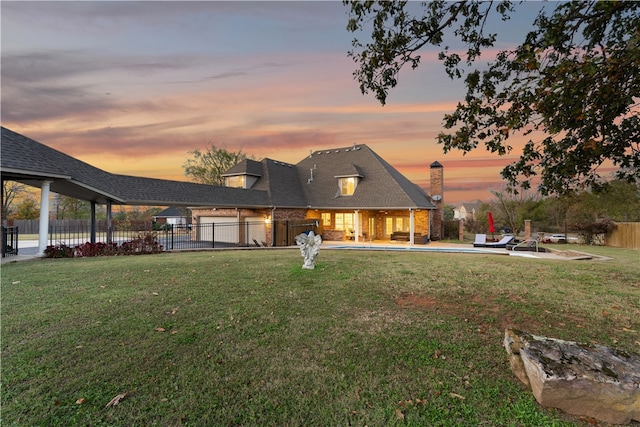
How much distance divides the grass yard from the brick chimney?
16625 millimetres

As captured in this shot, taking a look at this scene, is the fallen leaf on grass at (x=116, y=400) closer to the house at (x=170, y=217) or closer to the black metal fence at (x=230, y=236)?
the black metal fence at (x=230, y=236)

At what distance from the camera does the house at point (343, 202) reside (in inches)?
862

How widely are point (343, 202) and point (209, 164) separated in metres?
22.6

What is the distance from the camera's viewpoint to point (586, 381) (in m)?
2.67

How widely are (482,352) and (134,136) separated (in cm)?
2581

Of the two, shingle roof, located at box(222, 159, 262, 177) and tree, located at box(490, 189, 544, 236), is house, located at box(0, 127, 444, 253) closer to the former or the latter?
shingle roof, located at box(222, 159, 262, 177)

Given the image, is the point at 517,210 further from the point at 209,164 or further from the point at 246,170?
the point at 209,164

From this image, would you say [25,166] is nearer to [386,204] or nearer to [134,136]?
[134,136]

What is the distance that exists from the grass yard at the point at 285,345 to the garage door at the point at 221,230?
15.1 metres

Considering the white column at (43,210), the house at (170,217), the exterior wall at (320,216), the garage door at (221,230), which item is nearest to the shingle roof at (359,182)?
the exterior wall at (320,216)

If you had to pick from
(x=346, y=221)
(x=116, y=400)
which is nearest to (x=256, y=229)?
(x=346, y=221)

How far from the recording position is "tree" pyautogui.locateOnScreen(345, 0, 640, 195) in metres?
4.29

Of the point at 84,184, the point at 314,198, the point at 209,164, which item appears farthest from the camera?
the point at 209,164

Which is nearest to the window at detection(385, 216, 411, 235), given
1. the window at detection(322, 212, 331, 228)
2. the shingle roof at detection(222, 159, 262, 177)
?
the window at detection(322, 212, 331, 228)
